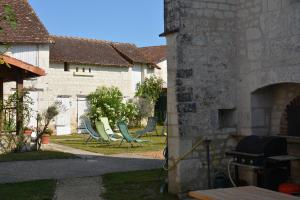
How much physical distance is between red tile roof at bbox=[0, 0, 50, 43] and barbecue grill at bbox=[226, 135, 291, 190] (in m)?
16.5

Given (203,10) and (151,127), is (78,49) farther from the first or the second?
(203,10)

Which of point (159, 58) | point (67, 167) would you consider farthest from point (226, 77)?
point (159, 58)

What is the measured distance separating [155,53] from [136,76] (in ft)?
20.9

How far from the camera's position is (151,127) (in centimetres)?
1820

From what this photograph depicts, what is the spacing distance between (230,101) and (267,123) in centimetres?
79

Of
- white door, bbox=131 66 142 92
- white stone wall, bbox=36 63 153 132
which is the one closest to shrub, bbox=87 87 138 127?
white stone wall, bbox=36 63 153 132

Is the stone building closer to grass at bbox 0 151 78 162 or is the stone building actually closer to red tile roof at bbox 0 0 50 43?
grass at bbox 0 151 78 162

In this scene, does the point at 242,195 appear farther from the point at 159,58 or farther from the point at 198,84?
the point at 159,58

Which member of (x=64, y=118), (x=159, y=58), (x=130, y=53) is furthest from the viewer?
(x=159, y=58)

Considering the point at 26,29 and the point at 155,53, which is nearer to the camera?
the point at 26,29

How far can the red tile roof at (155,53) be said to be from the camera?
3207 cm

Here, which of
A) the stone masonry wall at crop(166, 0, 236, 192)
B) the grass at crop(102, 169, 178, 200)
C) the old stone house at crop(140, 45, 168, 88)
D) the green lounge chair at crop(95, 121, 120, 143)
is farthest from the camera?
the old stone house at crop(140, 45, 168, 88)

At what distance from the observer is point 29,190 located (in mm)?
8047

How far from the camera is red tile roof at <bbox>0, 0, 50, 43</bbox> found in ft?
72.0
